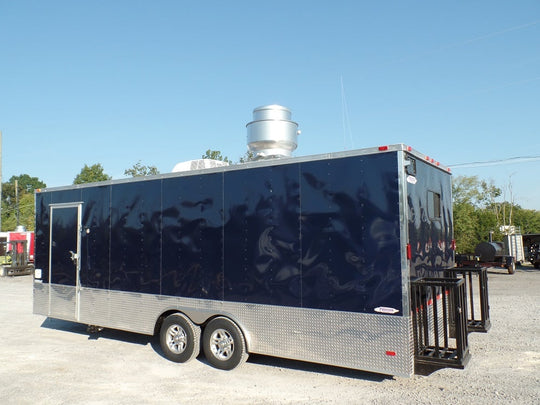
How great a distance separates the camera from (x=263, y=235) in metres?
6.20

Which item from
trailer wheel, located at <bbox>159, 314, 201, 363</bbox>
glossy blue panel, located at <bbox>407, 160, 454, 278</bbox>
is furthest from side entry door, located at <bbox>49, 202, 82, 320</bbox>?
glossy blue panel, located at <bbox>407, 160, 454, 278</bbox>

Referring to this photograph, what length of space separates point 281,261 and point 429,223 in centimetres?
211

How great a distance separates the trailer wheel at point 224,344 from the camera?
6.24 meters

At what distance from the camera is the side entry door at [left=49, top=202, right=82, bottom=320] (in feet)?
27.2

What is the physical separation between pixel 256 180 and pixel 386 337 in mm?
2676

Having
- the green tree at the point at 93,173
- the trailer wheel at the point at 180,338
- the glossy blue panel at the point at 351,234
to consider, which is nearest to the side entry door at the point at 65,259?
the trailer wheel at the point at 180,338

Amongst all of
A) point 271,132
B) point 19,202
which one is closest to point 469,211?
point 271,132

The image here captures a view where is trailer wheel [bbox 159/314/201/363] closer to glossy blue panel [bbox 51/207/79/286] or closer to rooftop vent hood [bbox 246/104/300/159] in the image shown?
glossy blue panel [bbox 51/207/79/286]

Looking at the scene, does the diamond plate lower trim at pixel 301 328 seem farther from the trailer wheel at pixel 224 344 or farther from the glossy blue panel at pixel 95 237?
the glossy blue panel at pixel 95 237

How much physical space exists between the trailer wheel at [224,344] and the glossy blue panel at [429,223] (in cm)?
256

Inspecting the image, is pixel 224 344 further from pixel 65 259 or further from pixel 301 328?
pixel 65 259

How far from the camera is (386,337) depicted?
202 inches

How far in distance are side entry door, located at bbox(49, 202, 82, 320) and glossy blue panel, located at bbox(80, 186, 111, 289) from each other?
0.58 ft

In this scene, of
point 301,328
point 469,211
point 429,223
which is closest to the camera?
point 301,328
